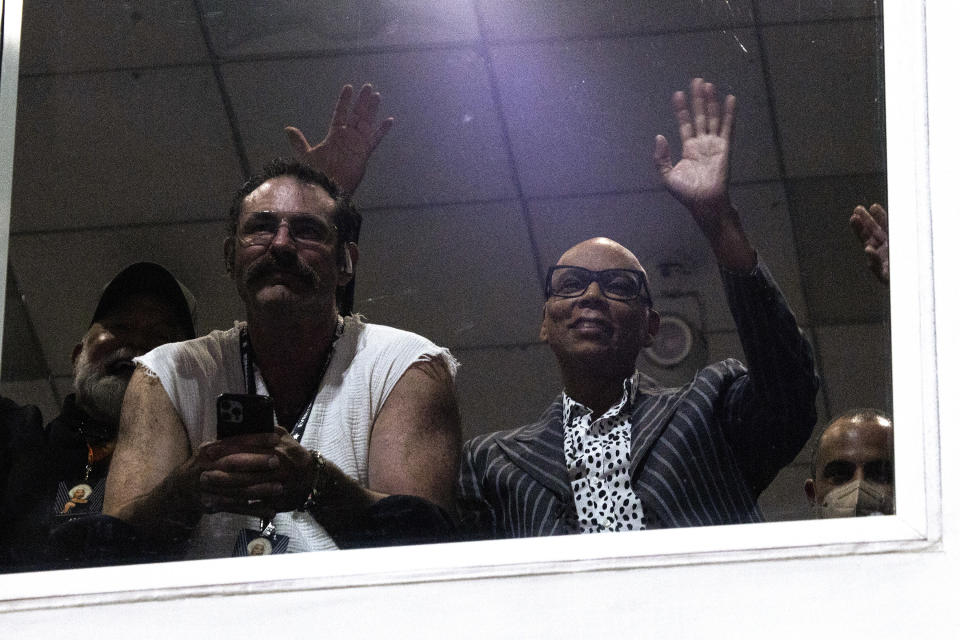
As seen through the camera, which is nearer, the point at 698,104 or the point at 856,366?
the point at 856,366

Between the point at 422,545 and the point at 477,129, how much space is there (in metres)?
0.51

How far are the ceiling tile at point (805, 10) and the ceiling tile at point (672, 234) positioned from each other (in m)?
0.20

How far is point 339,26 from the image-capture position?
1.55 metres

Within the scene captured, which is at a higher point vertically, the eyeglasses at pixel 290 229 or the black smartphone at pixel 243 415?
the eyeglasses at pixel 290 229

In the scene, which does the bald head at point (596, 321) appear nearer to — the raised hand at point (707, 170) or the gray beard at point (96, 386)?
the raised hand at point (707, 170)

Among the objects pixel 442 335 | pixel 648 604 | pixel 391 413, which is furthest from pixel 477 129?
pixel 648 604

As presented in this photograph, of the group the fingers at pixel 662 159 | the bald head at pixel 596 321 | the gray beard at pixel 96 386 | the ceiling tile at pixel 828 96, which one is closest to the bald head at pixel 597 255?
the bald head at pixel 596 321

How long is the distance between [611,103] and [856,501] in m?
0.54

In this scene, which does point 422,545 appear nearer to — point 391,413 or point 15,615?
point 391,413

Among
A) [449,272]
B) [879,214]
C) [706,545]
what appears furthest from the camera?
[449,272]

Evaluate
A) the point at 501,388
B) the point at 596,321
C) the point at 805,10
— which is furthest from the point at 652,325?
the point at 805,10

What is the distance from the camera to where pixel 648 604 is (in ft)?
4.12

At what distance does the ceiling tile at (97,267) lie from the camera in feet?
4.99

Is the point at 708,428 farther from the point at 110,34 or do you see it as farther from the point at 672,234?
the point at 110,34
